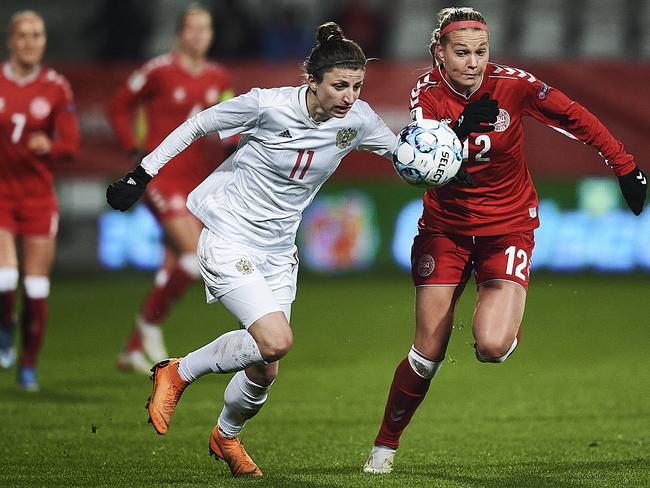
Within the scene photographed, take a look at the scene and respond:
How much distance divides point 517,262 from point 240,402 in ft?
4.88

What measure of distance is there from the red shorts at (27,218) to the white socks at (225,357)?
11.1ft

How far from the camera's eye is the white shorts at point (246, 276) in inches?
231

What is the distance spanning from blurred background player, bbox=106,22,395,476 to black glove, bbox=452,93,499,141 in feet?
1.44

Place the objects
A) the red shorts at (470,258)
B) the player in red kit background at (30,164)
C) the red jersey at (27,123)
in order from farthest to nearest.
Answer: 1. the red jersey at (27,123)
2. the player in red kit background at (30,164)
3. the red shorts at (470,258)

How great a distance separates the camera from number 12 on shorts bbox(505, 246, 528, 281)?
618cm

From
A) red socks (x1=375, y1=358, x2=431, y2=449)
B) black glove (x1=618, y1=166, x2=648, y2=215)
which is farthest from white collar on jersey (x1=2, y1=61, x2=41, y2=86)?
black glove (x1=618, y1=166, x2=648, y2=215)

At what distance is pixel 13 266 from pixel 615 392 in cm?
436

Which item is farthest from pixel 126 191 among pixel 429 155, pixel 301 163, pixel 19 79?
pixel 19 79

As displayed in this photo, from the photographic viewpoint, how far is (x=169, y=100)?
10.3 meters

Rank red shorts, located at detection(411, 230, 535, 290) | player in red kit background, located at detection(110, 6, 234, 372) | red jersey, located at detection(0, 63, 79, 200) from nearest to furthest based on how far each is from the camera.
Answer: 1. red shorts, located at detection(411, 230, 535, 290)
2. red jersey, located at detection(0, 63, 79, 200)
3. player in red kit background, located at detection(110, 6, 234, 372)

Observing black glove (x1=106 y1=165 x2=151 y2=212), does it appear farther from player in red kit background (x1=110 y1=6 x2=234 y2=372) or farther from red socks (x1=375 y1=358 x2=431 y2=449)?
player in red kit background (x1=110 y1=6 x2=234 y2=372)

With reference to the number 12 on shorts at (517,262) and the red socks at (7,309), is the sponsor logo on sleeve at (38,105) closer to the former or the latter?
the red socks at (7,309)

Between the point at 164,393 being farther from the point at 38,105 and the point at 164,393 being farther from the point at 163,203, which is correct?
the point at 163,203

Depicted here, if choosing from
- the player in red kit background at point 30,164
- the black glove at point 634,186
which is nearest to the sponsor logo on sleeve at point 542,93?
the black glove at point 634,186
